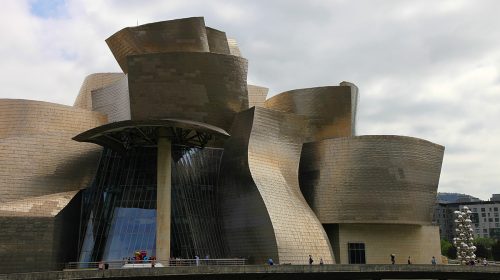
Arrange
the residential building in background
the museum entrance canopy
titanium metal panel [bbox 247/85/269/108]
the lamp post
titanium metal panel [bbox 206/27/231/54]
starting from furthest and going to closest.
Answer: the residential building in background → titanium metal panel [bbox 247/85/269/108] → titanium metal panel [bbox 206/27/231/54] → the lamp post → the museum entrance canopy

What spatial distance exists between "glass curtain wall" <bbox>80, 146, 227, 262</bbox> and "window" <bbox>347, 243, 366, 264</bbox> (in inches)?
381

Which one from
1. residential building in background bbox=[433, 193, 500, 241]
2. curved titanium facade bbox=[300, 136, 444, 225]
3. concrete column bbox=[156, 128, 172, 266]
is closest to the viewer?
concrete column bbox=[156, 128, 172, 266]

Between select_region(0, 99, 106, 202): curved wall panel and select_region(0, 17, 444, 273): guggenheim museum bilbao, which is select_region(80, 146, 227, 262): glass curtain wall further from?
select_region(0, 99, 106, 202): curved wall panel

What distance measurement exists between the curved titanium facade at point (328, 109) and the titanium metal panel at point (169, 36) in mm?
9281

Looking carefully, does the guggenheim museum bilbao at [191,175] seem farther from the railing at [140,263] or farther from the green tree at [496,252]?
the green tree at [496,252]

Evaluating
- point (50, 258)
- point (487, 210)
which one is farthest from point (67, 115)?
point (487, 210)

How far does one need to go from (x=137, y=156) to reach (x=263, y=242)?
941 cm

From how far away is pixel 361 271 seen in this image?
2600 centimetres

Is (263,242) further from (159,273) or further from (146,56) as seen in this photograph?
(146,56)

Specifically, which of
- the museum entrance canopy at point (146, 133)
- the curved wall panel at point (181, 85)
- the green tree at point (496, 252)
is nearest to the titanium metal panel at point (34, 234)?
the museum entrance canopy at point (146, 133)

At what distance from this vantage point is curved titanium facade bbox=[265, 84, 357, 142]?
125 feet

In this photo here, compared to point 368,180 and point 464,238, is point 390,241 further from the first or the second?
point 464,238

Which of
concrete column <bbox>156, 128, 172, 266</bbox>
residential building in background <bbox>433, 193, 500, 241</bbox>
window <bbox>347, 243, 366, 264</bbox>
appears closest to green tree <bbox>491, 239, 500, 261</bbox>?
residential building in background <bbox>433, 193, 500, 241</bbox>

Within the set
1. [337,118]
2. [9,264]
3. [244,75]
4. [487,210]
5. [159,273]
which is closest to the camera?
[159,273]
